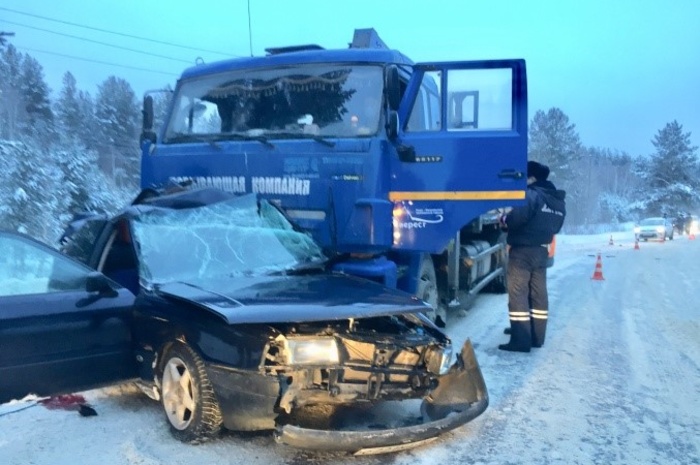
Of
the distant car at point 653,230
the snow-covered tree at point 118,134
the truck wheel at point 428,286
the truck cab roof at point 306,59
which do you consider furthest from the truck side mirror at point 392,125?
the snow-covered tree at point 118,134

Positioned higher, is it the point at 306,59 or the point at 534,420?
the point at 306,59

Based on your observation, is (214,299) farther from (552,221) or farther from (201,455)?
(552,221)

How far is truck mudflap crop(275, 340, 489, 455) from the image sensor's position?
3717 millimetres

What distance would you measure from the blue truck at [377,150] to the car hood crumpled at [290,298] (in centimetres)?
121

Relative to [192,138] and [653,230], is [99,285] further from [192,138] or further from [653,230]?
[653,230]

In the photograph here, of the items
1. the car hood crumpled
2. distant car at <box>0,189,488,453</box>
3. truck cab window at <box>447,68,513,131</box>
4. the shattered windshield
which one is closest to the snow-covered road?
distant car at <box>0,189,488,453</box>

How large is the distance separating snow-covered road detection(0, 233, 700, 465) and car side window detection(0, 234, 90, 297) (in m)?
0.94

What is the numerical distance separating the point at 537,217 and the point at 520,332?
1169 mm

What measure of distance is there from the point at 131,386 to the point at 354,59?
3.62 m

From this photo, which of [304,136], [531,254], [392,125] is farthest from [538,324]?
[304,136]

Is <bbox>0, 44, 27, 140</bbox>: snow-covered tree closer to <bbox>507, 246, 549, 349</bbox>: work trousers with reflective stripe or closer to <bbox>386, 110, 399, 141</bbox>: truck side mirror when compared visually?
<bbox>386, 110, 399, 141</bbox>: truck side mirror

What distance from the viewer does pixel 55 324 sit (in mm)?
4391

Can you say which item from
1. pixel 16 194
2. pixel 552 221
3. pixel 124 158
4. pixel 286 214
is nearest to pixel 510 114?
pixel 552 221

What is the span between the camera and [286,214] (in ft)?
20.3
